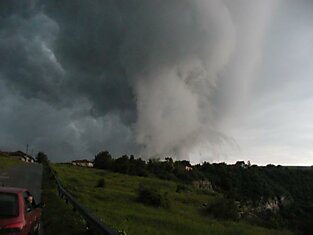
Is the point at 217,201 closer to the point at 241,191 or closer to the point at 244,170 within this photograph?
the point at 241,191

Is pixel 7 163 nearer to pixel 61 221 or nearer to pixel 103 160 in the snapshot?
pixel 61 221

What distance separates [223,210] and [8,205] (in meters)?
29.3

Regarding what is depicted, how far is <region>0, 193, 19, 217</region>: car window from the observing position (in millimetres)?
9000

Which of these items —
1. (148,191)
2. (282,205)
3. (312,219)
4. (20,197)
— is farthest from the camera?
(282,205)

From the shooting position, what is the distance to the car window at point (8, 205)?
900 centimetres

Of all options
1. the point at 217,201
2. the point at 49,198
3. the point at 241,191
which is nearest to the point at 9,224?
the point at 49,198

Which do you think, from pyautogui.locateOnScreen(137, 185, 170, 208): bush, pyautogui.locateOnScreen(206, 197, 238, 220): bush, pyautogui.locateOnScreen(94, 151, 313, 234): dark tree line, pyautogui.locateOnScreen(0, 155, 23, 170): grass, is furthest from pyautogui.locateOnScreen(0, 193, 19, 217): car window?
pyautogui.locateOnScreen(94, 151, 313, 234): dark tree line

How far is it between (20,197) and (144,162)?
360 feet

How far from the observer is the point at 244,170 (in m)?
145

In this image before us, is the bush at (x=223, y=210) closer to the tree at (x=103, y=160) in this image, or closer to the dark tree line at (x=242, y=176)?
the dark tree line at (x=242, y=176)

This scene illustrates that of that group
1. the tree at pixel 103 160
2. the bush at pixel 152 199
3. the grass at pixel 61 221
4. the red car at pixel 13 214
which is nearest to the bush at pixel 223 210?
the bush at pixel 152 199

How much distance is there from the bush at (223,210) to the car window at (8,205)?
2792cm

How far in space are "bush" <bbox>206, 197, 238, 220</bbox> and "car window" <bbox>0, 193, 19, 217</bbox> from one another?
1099 inches

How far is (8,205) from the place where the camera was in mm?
9172
